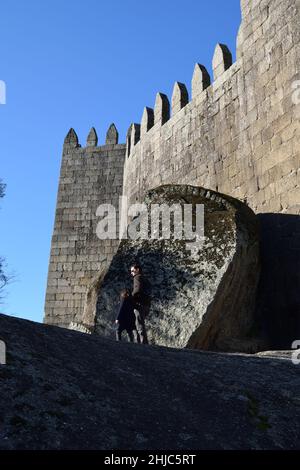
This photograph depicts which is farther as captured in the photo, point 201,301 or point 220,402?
point 201,301

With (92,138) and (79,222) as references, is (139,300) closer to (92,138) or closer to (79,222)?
(79,222)

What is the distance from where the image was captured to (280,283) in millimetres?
7500

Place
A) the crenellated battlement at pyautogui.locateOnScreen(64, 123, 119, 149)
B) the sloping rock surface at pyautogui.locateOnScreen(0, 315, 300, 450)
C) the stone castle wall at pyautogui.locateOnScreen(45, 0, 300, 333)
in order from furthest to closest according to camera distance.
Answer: the crenellated battlement at pyautogui.locateOnScreen(64, 123, 119, 149)
the stone castle wall at pyautogui.locateOnScreen(45, 0, 300, 333)
the sloping rock surface at pyautogui.locateOnScreen(0, 315, 300, 450)

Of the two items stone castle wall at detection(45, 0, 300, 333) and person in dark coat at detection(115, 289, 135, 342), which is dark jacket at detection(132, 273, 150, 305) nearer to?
person in dark coat at detection(115, 289, 135, 342)

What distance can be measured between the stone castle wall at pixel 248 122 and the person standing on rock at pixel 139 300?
8.84 ft

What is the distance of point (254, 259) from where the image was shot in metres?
7.14

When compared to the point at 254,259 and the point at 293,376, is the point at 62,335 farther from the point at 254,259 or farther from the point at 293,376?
the point at 254,259

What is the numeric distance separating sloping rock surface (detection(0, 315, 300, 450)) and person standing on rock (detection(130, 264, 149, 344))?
1925mm

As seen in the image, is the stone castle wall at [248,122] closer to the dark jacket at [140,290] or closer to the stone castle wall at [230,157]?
the stone castle wall at [230,157]

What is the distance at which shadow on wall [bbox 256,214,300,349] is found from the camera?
23.7 ft

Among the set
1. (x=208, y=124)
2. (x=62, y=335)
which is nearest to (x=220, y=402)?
(x=62, y=335)

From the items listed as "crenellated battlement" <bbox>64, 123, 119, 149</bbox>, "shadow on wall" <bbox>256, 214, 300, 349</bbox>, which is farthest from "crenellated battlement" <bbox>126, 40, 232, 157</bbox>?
"shadow on wall" <bbox>256, 214, 300, 349</bbox>

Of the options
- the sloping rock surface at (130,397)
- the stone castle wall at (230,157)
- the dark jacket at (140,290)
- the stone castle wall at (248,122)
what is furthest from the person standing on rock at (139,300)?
the stone castle wall at (248,122)
